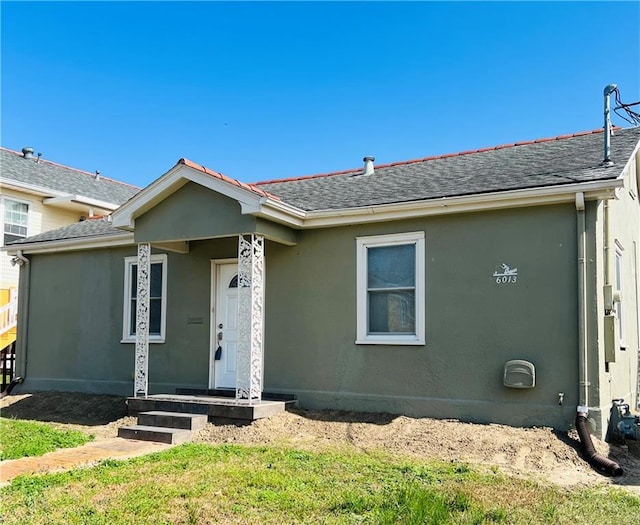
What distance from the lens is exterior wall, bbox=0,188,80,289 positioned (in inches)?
702

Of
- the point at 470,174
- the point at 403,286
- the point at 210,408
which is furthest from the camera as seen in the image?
the point at 470,174

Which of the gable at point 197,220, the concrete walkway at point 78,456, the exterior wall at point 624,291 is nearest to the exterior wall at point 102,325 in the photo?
the gable at point 197,220

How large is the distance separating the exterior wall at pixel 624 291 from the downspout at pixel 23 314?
11602mm

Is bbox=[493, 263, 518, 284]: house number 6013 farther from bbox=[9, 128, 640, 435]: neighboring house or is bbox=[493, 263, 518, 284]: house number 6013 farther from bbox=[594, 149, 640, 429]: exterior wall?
bbox=[594, 149, 640, 429]: exterior wall

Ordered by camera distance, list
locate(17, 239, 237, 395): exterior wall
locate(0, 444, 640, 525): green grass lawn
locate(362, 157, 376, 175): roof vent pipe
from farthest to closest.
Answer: locate(362, 157, 376, 175): roof vent pipe → locate(17, 239, 237, 395): exterior wall → locate(0, 444, 640, 525): green grass lawn

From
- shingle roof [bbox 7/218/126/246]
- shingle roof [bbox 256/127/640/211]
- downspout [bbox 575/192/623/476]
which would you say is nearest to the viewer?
downspout [bbox 575/192/623/476]

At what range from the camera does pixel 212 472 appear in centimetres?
617

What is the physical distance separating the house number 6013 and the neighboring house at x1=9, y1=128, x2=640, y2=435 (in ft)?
0.07

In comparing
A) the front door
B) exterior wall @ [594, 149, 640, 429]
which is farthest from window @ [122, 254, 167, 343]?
exterior wall @ [594, 149, 640, 429]

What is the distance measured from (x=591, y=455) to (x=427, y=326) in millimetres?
2797

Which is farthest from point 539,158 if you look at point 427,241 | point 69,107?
point 69,107

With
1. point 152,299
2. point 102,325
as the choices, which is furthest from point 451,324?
point 102,325

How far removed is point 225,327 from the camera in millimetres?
10672

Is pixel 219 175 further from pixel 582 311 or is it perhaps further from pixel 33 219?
pixel 33 219
